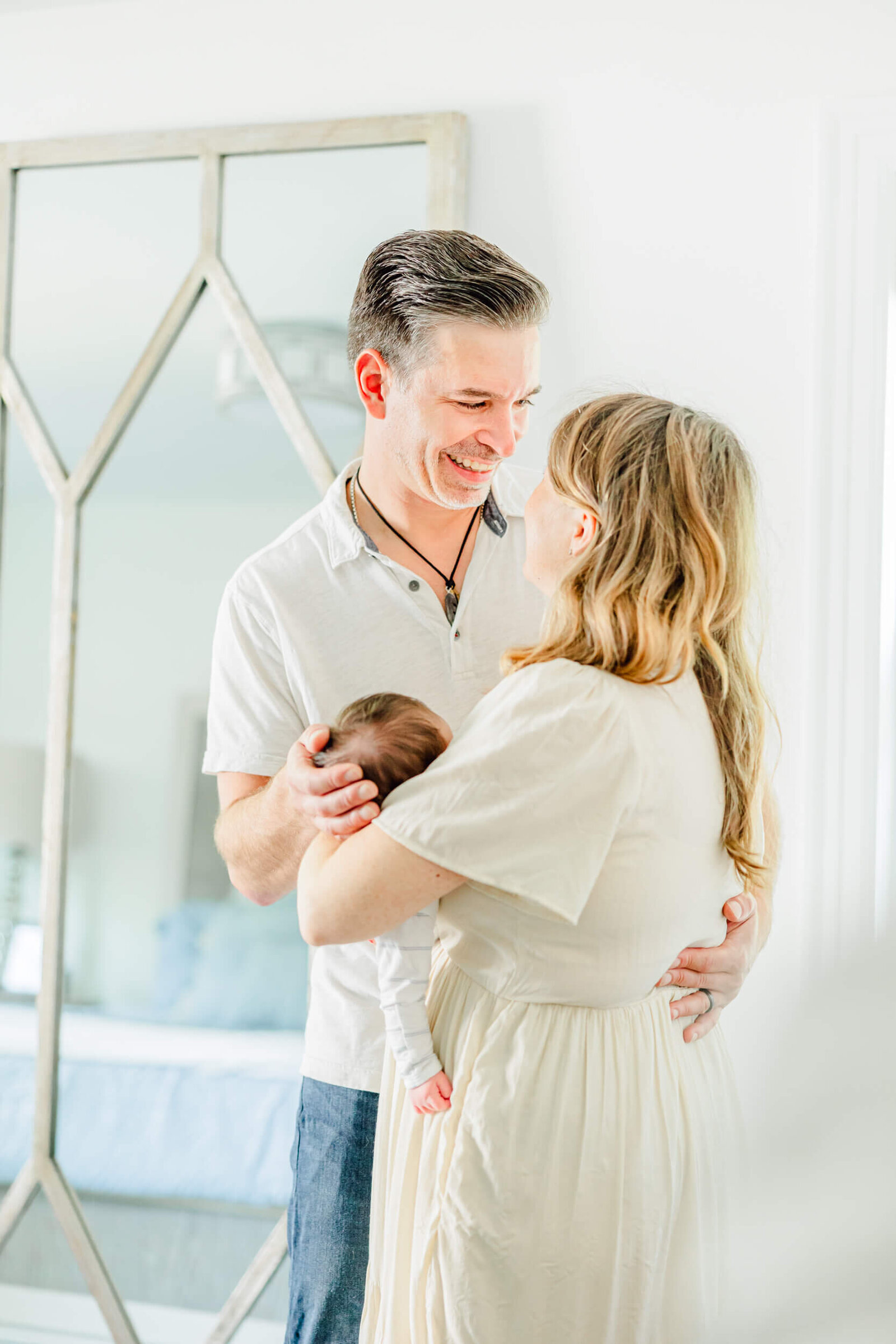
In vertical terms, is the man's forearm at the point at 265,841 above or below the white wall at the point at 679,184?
below

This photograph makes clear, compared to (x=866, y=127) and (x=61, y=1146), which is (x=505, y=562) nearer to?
(x=866, y=127)

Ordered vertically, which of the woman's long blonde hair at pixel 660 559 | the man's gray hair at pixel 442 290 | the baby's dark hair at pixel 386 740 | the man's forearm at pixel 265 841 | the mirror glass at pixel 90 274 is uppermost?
the mirror glass at pixel 90 274

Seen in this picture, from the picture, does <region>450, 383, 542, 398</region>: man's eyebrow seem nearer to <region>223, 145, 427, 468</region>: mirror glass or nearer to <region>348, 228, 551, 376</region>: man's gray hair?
<region>348, 228, 551, 376</region>: man's gray hair

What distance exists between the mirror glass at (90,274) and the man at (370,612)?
725 mm

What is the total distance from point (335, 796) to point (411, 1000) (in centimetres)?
21

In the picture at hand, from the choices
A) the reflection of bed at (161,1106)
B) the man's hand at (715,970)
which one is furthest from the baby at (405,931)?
the reflection of bed at (161,1106)

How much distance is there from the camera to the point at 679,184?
6.27 ft

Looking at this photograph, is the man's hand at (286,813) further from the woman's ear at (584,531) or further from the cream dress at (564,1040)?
the woman's ear at (584,531)

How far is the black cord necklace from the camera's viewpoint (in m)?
1.52

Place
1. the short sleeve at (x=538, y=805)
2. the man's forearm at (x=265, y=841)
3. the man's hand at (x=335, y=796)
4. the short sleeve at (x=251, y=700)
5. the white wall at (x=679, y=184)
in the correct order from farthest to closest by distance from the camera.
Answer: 1. the white wall at (x=679, y=184)
2. the short sleeve at (x=251, y=700)
3. the man's forearm at (x=265, y=841)
4. the man's hand at (x=335, y=796)
5. the short sleeve at (x=538, y=805)

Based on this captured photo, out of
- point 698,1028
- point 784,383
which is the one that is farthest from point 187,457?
point 698,1028

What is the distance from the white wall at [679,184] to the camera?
1867 millimetres

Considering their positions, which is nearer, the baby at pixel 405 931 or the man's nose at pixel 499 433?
the baby at pixel 405 931

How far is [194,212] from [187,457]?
43cm
